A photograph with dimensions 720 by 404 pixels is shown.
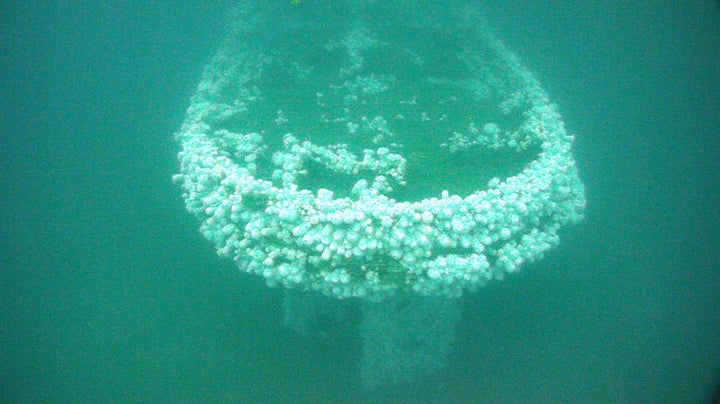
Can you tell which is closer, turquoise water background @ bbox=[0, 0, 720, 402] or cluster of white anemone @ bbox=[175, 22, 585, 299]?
cluster of white anemone @ bbox=[175, 22, 585, 299]

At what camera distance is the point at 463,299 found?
3514 mm

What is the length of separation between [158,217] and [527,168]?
409 cm

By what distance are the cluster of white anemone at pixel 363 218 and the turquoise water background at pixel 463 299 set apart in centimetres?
135

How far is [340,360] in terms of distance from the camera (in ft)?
10.9

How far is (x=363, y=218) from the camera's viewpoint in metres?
2.13

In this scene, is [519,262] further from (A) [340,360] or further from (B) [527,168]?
(A) [340,360]

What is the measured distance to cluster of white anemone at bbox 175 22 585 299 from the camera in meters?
2.15

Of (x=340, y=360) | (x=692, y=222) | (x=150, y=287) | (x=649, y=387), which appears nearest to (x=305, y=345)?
(x=340, y=360)

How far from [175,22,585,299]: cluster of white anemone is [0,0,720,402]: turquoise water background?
4.44ft

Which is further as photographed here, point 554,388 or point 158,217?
point 158,217

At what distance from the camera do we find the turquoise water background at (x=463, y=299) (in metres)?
3.37

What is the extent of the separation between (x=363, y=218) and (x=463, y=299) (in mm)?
1886

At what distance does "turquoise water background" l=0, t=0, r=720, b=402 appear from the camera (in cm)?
337

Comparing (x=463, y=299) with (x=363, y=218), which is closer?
(x=363, y=218)
